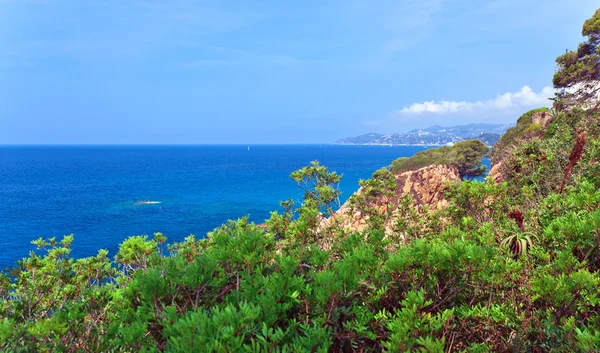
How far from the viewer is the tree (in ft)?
77.3

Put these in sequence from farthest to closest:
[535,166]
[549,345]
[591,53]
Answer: [591,53], [535,166], [549,345]

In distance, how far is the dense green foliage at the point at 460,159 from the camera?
1747 inches

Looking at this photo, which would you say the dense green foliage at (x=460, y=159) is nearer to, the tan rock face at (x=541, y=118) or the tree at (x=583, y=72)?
the tan rock face at (x=541, y=118)

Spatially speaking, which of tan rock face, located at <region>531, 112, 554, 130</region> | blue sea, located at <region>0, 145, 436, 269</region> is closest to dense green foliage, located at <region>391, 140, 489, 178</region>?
tan rock face, located at <region>531, 112, 554, 130</region>

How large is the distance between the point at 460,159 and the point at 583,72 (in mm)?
20960

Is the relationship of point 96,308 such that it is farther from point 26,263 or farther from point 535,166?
point 535,166

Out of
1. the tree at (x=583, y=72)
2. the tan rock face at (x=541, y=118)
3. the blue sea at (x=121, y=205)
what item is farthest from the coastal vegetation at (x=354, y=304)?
the blue sea at (x=121, y=205)

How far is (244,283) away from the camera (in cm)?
327

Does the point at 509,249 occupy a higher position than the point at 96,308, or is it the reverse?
the point at 509,249

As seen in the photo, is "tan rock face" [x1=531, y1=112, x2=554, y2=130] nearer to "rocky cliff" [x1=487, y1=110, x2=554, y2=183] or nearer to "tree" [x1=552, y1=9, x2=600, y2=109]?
"rocky cliff" [x1=487, y1=110, x2=554, y2=183]

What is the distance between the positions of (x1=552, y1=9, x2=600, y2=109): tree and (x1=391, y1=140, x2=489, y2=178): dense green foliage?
1801 cm

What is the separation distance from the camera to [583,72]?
24.3 meters

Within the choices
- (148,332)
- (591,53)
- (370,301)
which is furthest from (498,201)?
(591,53)

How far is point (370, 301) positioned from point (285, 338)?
936mm
